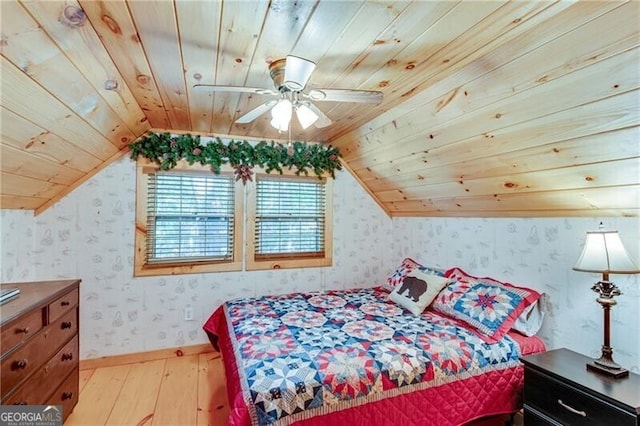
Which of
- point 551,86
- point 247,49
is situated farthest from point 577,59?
point 247,49

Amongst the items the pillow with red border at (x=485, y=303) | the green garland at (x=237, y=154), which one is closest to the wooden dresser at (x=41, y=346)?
the green garland at (x=237, y=154)

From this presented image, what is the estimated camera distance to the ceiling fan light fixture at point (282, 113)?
187 centimetres

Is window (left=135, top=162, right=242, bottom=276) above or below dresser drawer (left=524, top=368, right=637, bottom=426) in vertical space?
above

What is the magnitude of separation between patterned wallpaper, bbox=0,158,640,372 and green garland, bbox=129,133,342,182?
26cm

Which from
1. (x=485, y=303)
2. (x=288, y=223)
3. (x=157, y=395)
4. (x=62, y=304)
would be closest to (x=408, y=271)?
(x=485, y=303)

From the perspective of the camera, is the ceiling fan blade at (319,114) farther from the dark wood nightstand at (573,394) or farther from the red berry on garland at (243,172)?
the dark wood nightstand at (573,394)

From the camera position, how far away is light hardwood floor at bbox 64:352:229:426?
227 cm

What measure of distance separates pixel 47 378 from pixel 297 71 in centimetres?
219

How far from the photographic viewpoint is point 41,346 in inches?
A: 72.5

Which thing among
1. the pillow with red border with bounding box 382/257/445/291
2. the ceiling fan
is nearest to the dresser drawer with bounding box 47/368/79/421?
the ceiling fan

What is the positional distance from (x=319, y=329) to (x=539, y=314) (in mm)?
1612

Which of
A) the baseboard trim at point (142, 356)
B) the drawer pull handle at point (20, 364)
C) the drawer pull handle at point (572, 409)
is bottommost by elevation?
the baseboard trim at point (142, 356)

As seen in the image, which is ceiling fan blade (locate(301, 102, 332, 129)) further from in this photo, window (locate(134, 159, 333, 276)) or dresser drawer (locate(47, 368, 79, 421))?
dresser drawer (locate(47, 368, 79, 421))

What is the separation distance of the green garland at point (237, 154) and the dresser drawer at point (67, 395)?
186 centimetres
